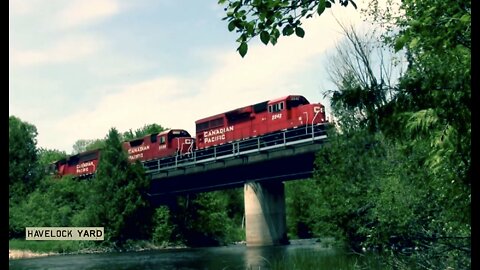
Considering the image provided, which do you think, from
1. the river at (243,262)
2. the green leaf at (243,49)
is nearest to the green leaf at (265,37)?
the green leaf at (243,49)

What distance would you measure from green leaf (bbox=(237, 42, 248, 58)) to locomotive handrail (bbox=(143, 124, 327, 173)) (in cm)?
4361

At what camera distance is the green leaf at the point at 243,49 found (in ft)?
18.4

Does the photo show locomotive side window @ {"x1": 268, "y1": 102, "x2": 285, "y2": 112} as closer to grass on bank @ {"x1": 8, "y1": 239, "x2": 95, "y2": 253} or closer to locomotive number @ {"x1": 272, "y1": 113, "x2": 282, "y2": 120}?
locomotive number @ {"x1": 272, "y1": 113, "x2": 282, "y2": 120}

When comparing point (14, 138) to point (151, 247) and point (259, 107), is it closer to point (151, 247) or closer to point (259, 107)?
point (151, 247)

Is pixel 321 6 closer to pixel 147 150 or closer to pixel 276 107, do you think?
pixel 276 107

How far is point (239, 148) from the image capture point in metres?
58.0

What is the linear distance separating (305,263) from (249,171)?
38.7m

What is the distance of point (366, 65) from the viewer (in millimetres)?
31531

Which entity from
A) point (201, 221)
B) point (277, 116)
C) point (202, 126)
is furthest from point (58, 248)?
point (277, 116)

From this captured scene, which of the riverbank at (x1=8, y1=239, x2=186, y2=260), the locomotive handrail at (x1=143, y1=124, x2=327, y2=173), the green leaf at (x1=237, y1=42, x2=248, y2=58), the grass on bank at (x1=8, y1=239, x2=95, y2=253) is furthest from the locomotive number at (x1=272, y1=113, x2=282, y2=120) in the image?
the green leaf at (x1=237, y1=42, x2=248, y2=58)

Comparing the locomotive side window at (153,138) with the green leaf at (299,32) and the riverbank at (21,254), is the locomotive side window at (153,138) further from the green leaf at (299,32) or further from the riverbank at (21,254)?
the green leaf at (299,32)

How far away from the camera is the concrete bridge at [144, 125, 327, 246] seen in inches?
2124

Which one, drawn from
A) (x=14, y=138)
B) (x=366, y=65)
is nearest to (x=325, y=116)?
(x=366, y=65)

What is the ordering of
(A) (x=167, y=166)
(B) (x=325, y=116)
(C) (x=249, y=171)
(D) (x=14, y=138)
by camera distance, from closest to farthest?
(B) (x=325, y=116)
(C) (x=249, y=171)
(A) (x=167, y=166)
(D) (x=14, y=138)
